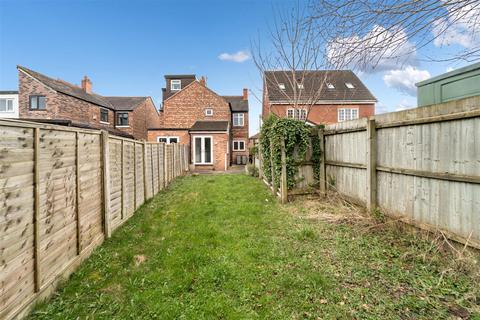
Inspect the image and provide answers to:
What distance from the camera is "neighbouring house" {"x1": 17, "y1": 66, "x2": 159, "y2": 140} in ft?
68.1

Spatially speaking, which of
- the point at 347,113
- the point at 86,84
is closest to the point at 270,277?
the point at 347,113

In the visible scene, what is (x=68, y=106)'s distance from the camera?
21.4 metres

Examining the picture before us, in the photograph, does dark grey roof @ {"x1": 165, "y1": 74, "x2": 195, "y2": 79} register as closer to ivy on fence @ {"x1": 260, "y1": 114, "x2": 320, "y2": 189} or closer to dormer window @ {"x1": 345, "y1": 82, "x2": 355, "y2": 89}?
dormer window @ {"x1": 345, "y1": 82, "x2": 355, "y2": 89}

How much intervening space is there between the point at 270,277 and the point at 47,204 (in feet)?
9.09

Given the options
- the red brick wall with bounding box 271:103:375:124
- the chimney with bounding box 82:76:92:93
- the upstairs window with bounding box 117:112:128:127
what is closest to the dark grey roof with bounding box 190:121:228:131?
the red brick wall with bounding box 271:103:375:124

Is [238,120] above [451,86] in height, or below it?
above

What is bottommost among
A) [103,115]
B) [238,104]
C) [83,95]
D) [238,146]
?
[238,146]

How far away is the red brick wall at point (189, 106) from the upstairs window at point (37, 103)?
10589 mm

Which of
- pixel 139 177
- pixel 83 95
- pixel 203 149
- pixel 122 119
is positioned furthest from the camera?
pixel 122 119

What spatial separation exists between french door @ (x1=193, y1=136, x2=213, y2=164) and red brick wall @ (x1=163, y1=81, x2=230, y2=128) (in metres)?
4.72

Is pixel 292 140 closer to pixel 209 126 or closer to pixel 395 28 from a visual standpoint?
pixel 395 28

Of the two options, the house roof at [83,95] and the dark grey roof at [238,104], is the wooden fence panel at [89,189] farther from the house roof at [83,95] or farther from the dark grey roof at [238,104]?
the dark grey roof at [238,104]

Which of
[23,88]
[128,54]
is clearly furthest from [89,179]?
[23,88]

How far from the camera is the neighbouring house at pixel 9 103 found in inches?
960
